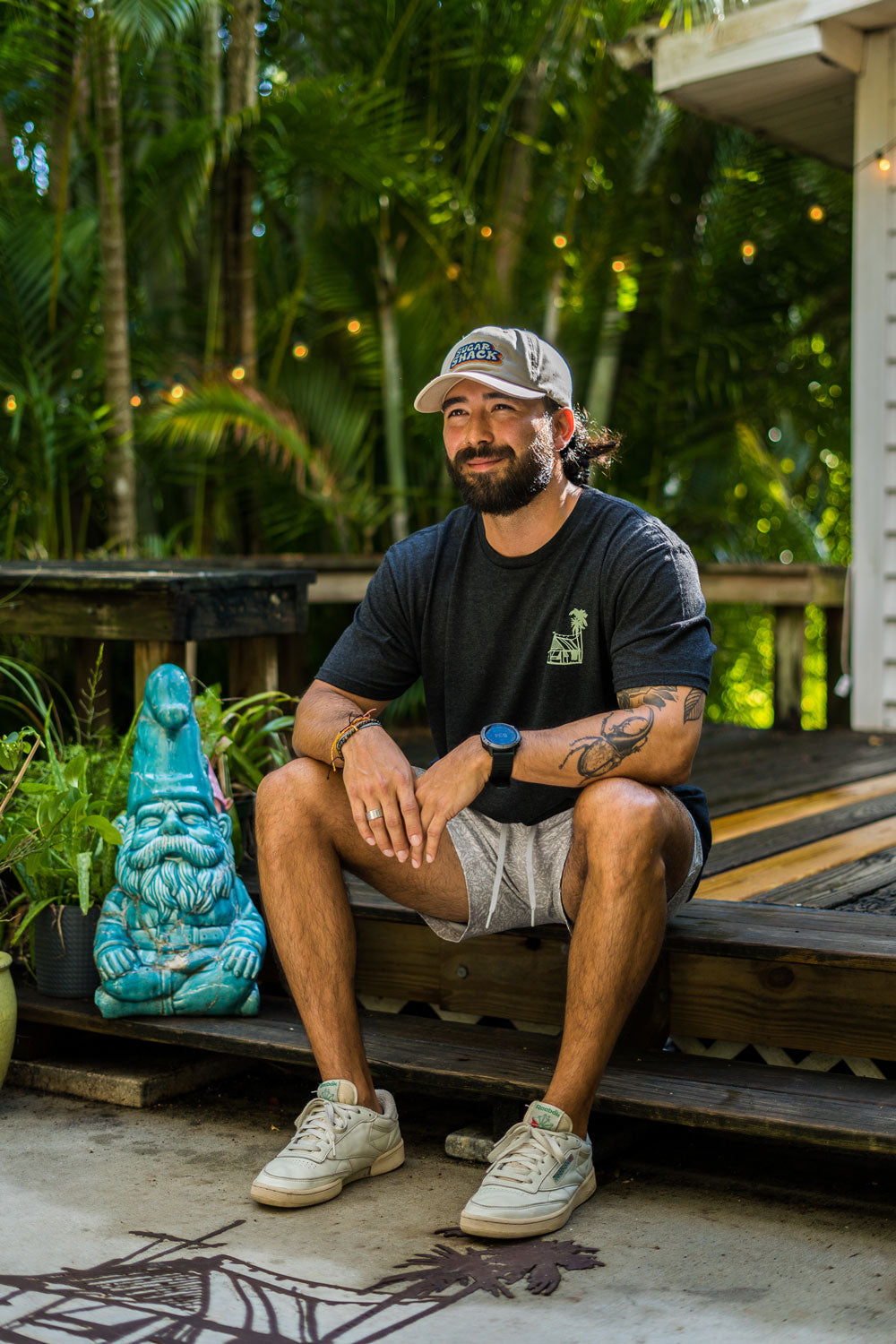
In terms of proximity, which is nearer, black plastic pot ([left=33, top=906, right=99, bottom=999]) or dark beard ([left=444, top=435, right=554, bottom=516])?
dark beard ([left=444, top=435, right=554, bottom=516])

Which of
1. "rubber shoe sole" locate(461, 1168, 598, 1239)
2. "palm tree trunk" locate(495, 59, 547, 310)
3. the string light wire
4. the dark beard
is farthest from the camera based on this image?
"palm tree trunk" locate(495, 59, 547, 310)

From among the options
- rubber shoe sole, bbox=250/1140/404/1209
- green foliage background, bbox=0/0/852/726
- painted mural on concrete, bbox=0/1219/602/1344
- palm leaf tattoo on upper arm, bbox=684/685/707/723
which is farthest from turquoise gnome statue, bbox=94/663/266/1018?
green foliage background, bbox=0/0/852/726

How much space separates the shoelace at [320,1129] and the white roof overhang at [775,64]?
11.9ft

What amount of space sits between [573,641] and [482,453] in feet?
1.21

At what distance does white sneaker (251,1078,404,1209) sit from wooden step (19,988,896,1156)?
0.14 m

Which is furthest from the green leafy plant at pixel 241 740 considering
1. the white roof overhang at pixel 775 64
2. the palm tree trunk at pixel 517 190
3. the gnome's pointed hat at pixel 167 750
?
the palm tree trunk at pixel 517 190

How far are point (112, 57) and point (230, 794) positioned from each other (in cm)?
327

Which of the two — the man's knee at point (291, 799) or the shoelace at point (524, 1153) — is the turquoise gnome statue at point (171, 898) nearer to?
the man's knee at point (291, 799)

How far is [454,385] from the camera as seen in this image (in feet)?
8.02

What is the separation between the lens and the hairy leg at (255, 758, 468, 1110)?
7.47ft

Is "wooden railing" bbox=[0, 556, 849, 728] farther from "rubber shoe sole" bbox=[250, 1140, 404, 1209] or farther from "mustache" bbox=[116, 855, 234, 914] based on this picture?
"rubber shoe sole" bbox=[250, 1140, 404, 1209]

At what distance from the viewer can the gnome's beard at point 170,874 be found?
2621 mm

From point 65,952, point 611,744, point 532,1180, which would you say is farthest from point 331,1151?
point 65,952

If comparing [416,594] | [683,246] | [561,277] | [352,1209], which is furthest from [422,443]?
[352,1209]
